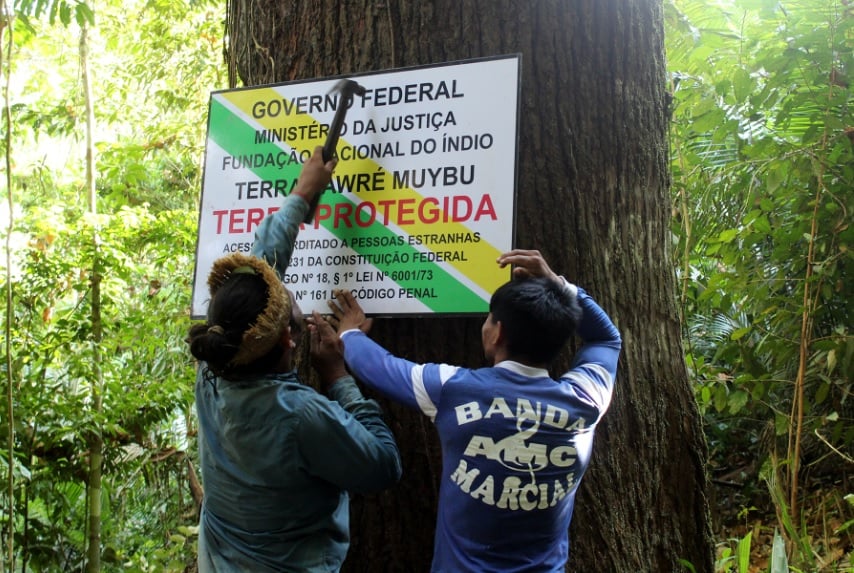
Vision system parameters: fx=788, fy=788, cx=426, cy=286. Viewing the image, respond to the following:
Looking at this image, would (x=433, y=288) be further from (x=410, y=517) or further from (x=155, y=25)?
(x=155, y=25)

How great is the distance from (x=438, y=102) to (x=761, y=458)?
5.00 m

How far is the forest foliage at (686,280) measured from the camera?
4.01 m

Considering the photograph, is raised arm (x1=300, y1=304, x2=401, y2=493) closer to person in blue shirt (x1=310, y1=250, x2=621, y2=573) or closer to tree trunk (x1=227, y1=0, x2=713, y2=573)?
person in blue shirt (x1=310, y1=250, x2=621, y2=573)

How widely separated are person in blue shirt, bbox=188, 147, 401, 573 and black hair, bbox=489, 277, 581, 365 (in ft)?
1.32

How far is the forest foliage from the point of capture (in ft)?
13.1

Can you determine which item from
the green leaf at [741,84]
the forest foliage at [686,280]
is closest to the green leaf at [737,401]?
the forest foliage at [686,280]

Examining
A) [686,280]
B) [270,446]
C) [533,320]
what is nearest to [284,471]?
[270,446]

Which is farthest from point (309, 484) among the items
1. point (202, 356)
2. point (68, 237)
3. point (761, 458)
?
point (761, 458)

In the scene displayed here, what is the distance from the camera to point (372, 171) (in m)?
2.43

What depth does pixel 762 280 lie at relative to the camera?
433 cm

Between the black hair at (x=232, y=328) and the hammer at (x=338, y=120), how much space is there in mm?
520

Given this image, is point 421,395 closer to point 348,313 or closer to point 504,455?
point 504,455

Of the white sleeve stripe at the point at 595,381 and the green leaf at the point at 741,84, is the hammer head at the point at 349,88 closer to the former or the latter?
the white sleeve stripe at the point at 595,381

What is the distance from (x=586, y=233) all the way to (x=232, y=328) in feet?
3.81
